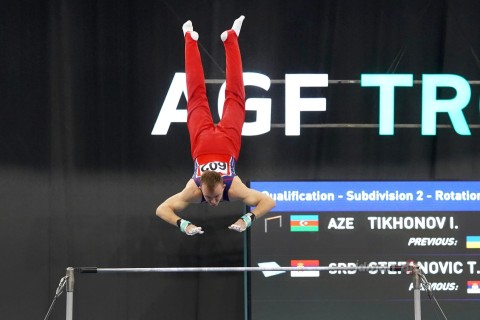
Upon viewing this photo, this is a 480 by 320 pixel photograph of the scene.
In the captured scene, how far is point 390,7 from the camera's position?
659cm

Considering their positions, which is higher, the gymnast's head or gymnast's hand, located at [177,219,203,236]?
the gymnast's head

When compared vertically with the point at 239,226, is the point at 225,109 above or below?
above

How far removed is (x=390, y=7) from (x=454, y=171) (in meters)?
1.41

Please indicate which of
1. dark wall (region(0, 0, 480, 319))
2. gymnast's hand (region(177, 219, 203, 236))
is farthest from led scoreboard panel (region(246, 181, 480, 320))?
gymnast's hand (region(177, 219, 203, 236))

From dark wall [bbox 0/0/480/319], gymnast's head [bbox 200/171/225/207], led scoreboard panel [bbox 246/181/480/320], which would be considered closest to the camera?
gymnast's head [bbox 200/171/225/207]

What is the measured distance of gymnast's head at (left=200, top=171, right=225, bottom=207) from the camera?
4801 mm

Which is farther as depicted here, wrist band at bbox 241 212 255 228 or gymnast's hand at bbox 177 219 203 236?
wrist band at bbox 241 212 255 228

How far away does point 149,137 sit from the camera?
649 centimetres

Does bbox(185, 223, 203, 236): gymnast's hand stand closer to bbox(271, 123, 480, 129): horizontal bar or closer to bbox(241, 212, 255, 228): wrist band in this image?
bbox(241, 212, 255, 228): wrist band

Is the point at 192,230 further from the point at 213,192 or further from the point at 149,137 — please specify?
the point at 149,137

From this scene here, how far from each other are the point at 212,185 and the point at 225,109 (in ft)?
2.94

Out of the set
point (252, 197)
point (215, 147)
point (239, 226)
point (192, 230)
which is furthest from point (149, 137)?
point (239, 226)

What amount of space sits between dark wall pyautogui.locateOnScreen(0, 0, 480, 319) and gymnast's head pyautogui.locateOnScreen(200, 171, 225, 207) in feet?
5.13

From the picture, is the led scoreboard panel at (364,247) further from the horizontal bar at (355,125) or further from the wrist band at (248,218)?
the wrist band at (248,218)
